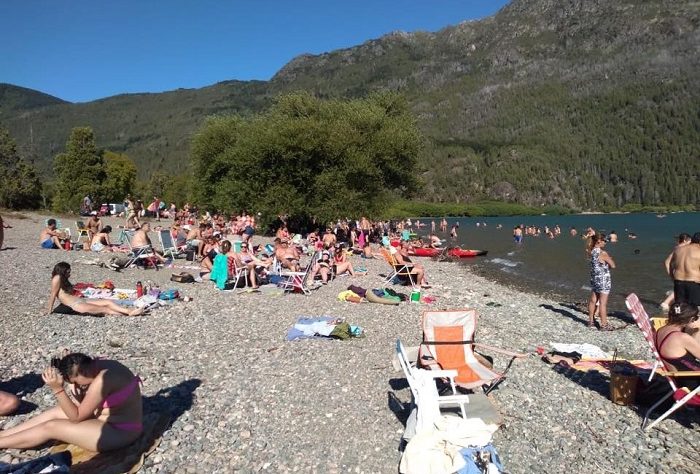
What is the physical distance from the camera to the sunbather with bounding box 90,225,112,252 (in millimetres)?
19844

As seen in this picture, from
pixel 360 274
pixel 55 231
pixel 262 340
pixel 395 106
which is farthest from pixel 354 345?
pixel 395 106

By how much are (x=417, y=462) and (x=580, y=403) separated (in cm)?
308

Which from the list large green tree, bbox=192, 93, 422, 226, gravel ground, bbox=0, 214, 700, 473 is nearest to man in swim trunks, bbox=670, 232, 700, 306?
gravel ground, bbox=0, 214, 700, 473

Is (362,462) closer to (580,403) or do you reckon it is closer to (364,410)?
(364,410)

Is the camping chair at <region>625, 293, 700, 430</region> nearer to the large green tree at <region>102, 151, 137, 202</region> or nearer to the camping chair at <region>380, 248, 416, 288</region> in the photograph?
the camping chair at <region>380, 248, 416, 288</region>

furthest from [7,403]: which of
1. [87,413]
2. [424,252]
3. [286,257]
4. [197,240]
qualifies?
[424,252]

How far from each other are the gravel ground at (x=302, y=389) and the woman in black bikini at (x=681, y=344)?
2.09 feet

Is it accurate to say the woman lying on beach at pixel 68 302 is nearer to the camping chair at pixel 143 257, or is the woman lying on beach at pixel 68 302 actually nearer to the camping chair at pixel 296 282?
the camping chair at pixel 296 282

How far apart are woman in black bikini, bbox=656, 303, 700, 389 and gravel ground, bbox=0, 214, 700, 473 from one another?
2.09 ft

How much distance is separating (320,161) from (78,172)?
2885 cm

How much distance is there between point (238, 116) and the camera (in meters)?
42.5

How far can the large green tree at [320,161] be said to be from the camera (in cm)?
3173

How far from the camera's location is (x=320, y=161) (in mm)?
32500

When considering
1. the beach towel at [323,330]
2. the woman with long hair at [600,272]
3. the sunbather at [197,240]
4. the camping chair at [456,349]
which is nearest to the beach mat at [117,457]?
the camping chair at [456,349]
